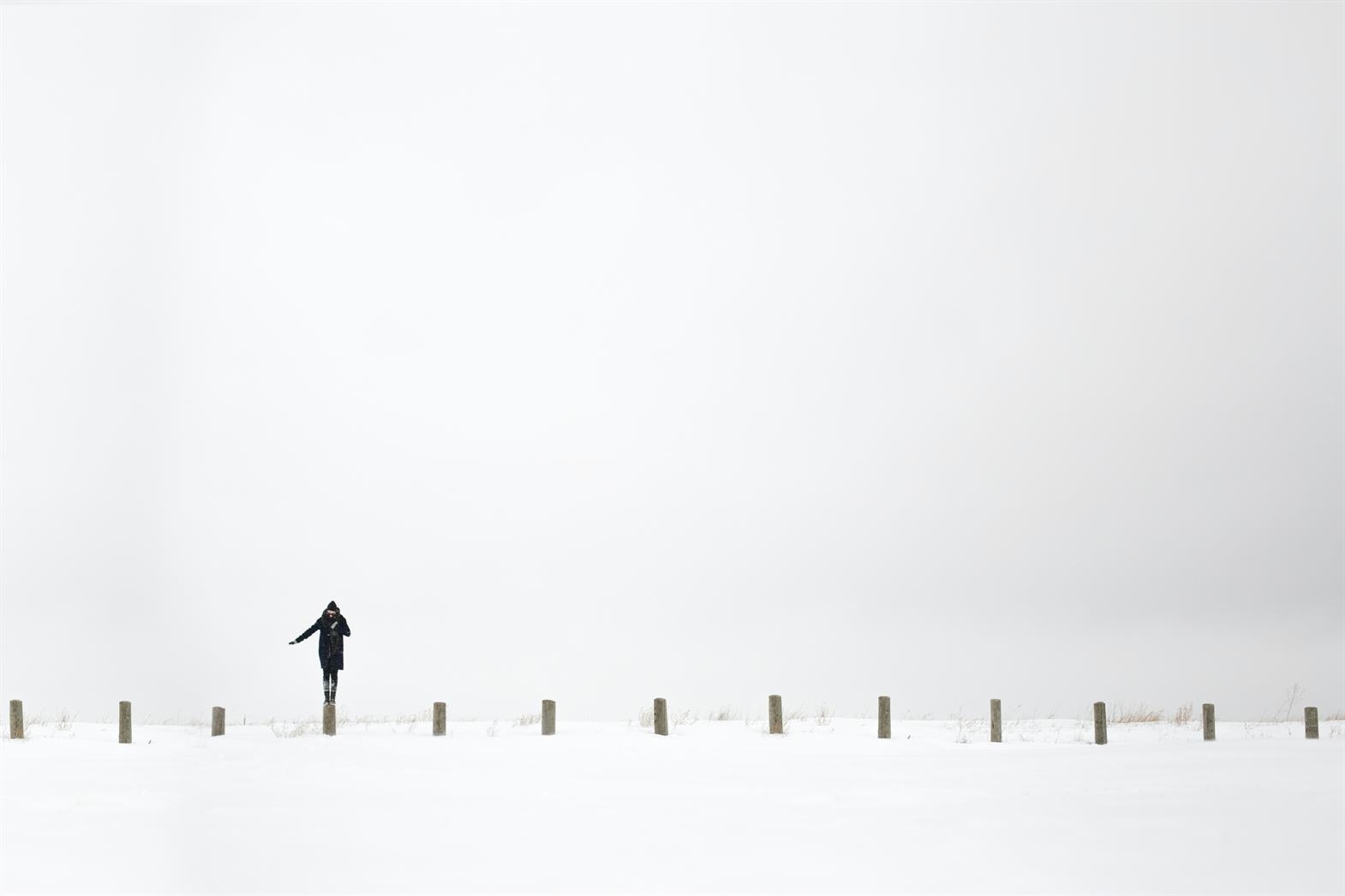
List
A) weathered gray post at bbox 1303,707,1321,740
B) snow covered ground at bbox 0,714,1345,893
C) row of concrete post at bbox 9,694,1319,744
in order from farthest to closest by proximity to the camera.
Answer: weathered gray post at bbox 1303,707,1321,740 < row of concrete post at bbox 9,694,1319,744 < snow covered ground at bbox 0,714,1345,893

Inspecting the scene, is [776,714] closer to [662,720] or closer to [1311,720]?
[662,720]

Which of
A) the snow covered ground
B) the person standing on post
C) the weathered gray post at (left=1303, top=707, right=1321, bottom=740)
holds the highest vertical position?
the person standing on post

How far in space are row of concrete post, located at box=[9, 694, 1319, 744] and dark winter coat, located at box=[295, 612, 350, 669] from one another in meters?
1.59

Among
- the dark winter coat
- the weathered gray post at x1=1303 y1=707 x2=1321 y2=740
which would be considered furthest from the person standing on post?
the weathered gray post at x1=1303 y1=707 x2=1321 y2=740

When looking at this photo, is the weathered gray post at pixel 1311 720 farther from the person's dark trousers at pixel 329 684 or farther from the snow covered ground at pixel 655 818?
the person's dark trousers at pixel 329 684

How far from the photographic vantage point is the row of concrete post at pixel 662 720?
83.3ft

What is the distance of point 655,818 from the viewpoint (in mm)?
15258

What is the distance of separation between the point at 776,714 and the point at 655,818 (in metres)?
12.2

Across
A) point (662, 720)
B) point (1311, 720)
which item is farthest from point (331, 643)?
point (1311, 720)

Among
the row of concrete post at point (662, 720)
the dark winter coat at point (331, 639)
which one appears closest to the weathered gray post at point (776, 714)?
the row of concrete post at point (662, 720)

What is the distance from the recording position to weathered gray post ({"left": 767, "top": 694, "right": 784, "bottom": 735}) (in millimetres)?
26906

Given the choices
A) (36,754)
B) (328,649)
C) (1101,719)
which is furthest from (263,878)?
(1101,719)

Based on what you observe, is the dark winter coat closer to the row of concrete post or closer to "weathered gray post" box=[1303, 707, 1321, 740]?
the row of concrete post

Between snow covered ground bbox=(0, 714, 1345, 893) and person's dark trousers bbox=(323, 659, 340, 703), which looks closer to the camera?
snow covered ground bbox=(0, 714, 1345, 893)
